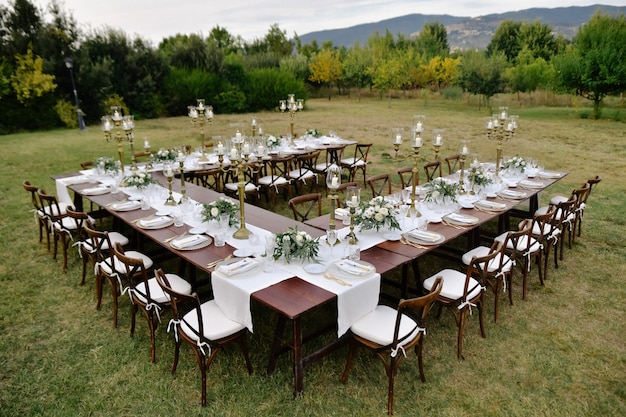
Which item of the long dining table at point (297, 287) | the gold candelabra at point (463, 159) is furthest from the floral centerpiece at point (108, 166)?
the gold candelabra at point (463, 159)

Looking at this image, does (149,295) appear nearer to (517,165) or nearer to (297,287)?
(297,287)

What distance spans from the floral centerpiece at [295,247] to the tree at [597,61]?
1979 centimetres

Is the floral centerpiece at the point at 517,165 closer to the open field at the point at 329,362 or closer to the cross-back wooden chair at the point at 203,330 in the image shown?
the open field at the point at 329,362

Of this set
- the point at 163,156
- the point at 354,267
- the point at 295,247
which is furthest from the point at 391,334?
the point at 163,156

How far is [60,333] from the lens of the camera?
4.27 meters

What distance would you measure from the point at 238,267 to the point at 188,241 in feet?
2.65

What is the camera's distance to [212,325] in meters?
3.36

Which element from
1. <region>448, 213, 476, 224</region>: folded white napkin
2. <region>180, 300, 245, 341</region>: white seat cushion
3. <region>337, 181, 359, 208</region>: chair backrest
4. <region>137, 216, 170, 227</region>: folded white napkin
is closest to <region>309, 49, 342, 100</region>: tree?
<region>337, 181, 359, 208</region>: chair backrest

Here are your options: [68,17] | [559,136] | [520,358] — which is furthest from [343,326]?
[68,17]

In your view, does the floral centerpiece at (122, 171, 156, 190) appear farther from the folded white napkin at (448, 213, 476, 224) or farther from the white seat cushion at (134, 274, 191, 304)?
the folded white napkin at (448, 213, 476, 224)

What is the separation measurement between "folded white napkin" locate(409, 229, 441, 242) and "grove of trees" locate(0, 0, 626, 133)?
61.2 feet

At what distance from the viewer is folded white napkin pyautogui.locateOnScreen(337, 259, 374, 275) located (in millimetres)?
3416

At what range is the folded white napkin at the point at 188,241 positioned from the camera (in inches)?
159

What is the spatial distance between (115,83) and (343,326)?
23.0 meters
